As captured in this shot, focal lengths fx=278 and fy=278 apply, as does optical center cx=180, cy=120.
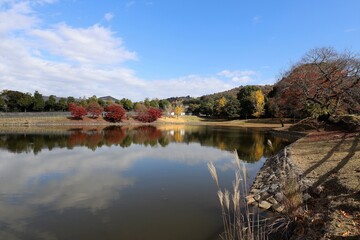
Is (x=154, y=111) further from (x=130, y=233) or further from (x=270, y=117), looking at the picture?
(x=130, y=233)

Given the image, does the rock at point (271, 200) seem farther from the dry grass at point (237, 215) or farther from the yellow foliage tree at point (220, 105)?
the yellow foliage tree at point (220, 105)

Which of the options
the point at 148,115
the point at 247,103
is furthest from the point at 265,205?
the point at 148,115

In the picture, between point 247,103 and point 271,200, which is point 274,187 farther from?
point 247,103

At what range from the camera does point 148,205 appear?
8.41 m

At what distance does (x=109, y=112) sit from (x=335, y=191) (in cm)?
5776

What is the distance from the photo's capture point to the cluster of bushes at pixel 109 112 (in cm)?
5819

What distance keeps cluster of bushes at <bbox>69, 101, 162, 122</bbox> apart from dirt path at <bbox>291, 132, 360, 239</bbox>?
5248 centimetres

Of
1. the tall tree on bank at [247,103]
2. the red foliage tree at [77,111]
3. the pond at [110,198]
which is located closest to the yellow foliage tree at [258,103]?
the tall tree on bank at [247,103]

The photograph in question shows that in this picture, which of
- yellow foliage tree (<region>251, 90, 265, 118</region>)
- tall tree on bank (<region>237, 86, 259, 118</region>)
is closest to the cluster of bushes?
tall tree on bank (<region>237, 86, 259, 118</region>)

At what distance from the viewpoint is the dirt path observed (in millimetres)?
4789

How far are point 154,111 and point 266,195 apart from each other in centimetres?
5893

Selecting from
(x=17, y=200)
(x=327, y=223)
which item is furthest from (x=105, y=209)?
(x=327, y=223)

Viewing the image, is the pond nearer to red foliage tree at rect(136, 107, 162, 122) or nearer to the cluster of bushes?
the cluster of bushes

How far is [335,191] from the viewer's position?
6.77m
